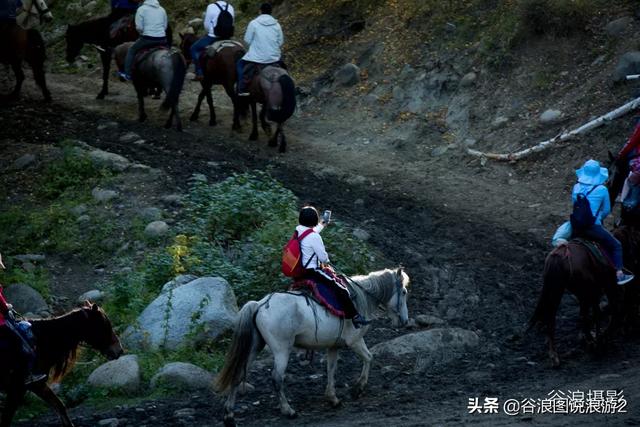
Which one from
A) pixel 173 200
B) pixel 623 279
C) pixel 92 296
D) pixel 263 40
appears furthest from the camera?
pixel 263 40

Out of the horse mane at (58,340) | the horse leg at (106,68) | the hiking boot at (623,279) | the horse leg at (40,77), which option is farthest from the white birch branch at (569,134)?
the horse mane at (58,340)

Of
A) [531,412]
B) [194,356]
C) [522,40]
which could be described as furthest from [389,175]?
[531,412]

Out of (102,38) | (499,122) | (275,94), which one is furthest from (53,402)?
(102,38)

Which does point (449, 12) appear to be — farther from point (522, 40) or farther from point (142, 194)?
point (142, 194)

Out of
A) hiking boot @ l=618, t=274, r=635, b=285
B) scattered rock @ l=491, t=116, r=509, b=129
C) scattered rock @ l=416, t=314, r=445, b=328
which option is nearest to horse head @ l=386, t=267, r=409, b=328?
scattered rock @ l=416, t=314, r=445, b=328

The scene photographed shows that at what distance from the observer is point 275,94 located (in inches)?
752

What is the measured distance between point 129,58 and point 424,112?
233 inches

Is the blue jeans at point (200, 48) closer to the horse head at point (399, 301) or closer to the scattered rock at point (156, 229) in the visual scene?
the scattered rock at point (156, 229)

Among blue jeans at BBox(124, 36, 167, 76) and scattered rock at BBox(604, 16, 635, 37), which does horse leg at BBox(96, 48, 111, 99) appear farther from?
scattered rock at BBox(604, 16, 635, 37)

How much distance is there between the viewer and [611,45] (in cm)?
1909

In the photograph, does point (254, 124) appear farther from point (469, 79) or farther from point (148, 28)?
point (469, 79)

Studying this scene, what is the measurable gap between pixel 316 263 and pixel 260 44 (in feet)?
31.7

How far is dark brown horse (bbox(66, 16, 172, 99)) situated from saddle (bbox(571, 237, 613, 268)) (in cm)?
1227

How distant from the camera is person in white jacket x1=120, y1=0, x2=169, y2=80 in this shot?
67.0 ft
